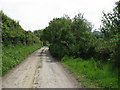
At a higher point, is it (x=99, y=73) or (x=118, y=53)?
(x=118, y=53)

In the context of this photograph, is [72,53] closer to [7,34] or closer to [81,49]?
[81,49]

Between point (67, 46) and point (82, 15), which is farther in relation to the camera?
point (82, 15)

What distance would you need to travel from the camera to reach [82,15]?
3256 cm

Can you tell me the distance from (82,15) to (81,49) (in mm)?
10695

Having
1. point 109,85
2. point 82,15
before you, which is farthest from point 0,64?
point 82,15

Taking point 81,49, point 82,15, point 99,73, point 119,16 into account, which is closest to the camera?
point 99,73

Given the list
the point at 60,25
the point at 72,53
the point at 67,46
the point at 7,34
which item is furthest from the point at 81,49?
the point at 60,25

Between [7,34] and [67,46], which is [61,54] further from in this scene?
[7,34]

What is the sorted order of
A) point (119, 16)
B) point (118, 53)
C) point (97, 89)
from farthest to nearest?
point (119, 16), point (118, 53), point (97, 89)

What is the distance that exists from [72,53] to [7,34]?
→ 31.3ft

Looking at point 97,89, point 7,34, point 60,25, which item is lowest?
point 97,89

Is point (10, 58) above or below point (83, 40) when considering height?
below

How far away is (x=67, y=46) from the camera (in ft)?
97.0

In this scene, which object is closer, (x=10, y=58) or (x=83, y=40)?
(x=10, y=58)
